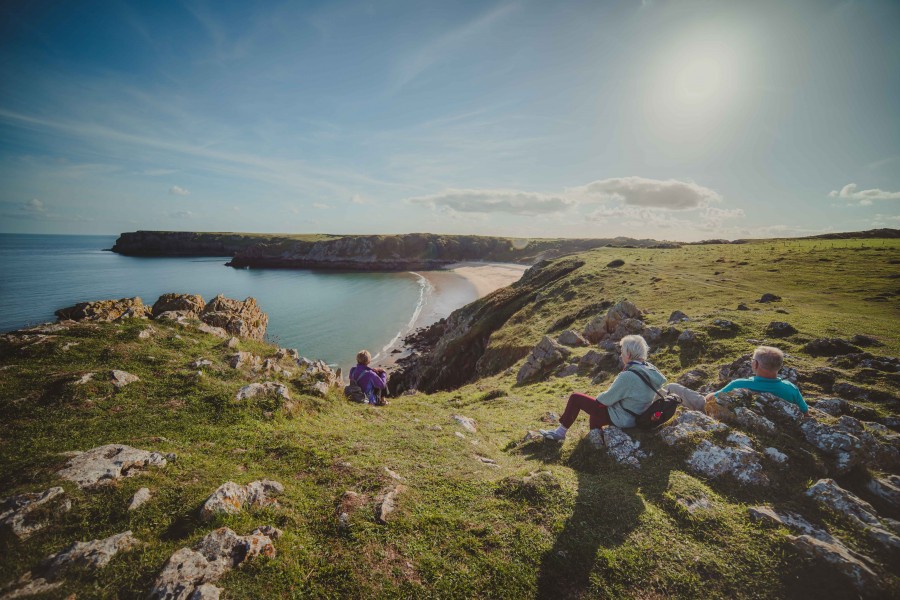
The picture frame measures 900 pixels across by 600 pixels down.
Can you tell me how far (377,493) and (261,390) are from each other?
255 inches

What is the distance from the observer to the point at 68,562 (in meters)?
4.73

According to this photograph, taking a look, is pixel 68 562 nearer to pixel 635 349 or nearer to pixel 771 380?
pixel 635 349

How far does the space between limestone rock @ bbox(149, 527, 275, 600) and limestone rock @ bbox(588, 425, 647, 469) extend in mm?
7924

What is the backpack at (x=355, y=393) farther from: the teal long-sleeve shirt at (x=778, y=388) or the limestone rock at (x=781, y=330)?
the limestone rock at (x=781, y=330)

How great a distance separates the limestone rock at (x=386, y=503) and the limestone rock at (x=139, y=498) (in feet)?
14.0

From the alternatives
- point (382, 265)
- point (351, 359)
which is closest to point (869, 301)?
point (351, 359)

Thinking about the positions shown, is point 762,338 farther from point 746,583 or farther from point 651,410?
point 746,583

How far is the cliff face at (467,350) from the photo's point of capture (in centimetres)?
3312

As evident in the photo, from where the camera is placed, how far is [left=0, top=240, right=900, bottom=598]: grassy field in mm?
5312

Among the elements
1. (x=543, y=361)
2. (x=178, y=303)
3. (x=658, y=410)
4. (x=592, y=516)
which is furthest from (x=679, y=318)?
(x=178, y=303)

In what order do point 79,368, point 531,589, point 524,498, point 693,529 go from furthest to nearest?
point 79,368 < point 524,498 < point 693,529 < point 531,589

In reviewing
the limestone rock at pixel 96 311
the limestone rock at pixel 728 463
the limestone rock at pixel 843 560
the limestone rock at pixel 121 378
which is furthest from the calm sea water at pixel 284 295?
the limestone rock at pixel 843 560

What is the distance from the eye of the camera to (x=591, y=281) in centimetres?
4394

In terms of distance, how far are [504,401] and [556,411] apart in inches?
136
